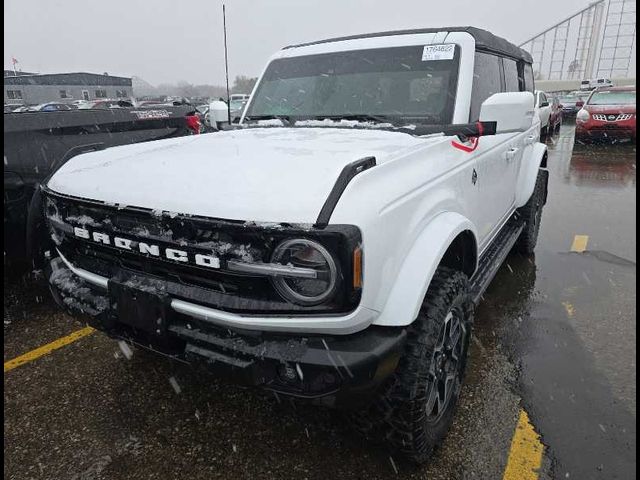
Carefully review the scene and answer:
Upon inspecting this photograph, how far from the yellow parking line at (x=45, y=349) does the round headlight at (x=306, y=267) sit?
8.05 feet

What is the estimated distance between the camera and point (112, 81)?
47.7m

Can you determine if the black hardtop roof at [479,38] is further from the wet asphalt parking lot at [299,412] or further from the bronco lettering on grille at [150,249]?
the bronco lettering on grille at [150,249]

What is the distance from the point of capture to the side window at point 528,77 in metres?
4.60

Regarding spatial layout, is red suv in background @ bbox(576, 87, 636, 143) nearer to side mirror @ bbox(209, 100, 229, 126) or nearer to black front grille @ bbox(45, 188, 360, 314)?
side mirror @ bbox(209, 100, 229, 126)

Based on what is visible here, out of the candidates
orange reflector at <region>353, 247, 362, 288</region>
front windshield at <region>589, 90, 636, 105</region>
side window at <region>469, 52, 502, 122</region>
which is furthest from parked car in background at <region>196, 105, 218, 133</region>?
front windshield at <region>589, 90, 636, 105</region>

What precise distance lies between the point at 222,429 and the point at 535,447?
1.60m

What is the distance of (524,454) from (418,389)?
2.57ft

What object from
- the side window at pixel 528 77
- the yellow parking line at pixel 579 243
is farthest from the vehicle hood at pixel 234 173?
the yellow parking line at pixel 579 243

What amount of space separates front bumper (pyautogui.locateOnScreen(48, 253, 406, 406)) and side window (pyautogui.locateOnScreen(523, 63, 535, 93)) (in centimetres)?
391

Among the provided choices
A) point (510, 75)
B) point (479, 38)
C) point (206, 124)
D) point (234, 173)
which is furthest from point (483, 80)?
point (206, 124)

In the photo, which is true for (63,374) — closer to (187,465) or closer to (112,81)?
(187,465)

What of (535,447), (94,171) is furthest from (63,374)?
(535,447)

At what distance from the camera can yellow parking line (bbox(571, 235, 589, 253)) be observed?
5.03 metres

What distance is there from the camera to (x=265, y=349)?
5.45ft
